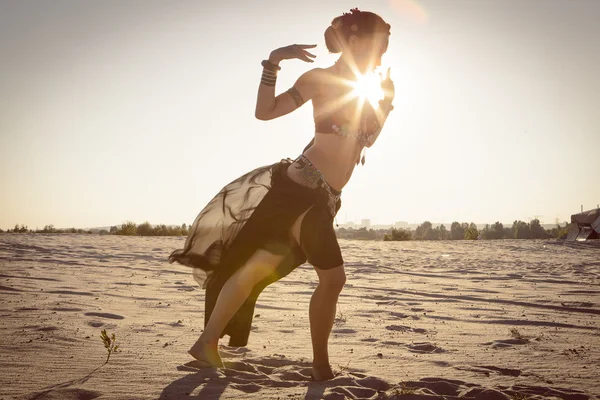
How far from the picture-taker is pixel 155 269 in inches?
361

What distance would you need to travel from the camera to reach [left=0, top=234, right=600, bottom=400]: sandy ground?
309 cm

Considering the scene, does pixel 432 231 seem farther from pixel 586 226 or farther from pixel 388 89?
pixel 388 89

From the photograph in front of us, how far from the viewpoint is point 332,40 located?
11.6 ft

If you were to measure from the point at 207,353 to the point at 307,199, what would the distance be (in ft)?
3.82

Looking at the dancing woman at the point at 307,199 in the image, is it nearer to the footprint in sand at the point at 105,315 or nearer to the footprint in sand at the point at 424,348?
the footprint in sand at the point at 424,348

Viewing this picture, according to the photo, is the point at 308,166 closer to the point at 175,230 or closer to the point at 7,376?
the point at 7,376

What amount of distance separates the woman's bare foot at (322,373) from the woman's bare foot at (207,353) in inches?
24.4

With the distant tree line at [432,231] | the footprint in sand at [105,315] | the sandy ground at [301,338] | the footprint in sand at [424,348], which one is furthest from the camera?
the distant tree line at [432,231]

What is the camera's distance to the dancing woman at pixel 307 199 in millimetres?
3314

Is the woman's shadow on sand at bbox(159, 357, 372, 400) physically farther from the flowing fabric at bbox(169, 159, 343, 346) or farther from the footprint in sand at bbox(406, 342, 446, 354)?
the footprint in sand at bbox(406, 342, 446, 354)

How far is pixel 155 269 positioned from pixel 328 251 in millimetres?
6516

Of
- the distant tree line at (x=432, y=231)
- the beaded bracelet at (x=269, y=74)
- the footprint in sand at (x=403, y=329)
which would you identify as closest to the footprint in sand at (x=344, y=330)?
the footprint in sand at (x=403, y=329)

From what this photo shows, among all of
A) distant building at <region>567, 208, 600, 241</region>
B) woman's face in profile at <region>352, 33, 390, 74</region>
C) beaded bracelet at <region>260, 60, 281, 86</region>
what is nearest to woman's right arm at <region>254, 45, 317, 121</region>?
beaded bracelet at <region>260, 60, 281, 86</region>

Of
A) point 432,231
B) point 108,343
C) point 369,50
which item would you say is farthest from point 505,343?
point 432,231
